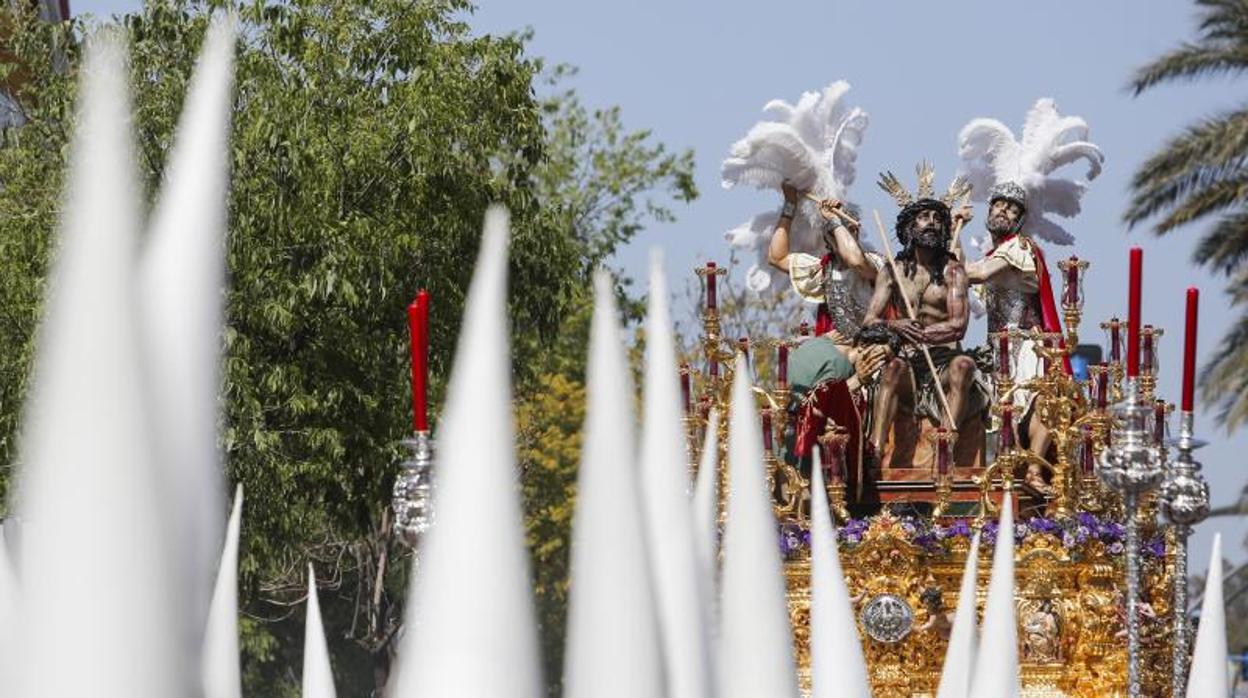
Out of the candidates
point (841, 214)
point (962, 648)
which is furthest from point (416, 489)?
point (841, 214)

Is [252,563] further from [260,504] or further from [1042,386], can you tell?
[1042,386]

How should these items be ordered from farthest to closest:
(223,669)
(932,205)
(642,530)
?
(932,205) → (223,669) → (642,530)

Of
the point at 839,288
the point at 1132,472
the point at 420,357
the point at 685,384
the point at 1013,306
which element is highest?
the point at 839,288

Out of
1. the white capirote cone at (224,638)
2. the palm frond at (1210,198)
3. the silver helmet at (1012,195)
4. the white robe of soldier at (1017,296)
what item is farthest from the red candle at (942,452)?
the palm frond at (1210,198)

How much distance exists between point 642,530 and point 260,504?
46.6 ft

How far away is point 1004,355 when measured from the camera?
49.3 ft

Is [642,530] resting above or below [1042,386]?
below

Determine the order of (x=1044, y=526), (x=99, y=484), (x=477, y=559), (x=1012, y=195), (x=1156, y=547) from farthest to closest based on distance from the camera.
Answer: (x=1012, y=195) → (x=1156, y=547) → (x=1044, y=526) → (x=477, y=559) → (x=99, y=484)

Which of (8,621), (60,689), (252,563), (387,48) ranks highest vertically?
(387,48)

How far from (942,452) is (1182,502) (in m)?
3.08

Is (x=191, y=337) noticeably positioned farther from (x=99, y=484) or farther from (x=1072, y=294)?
(x=1072, y=294)

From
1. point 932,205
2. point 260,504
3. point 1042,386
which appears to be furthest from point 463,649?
point 260,504

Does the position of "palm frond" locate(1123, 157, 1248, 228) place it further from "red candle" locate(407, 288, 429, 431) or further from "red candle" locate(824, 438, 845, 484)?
"red candle" locate(407, 288, 429, 431)

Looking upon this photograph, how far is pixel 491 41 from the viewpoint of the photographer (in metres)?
21.5
